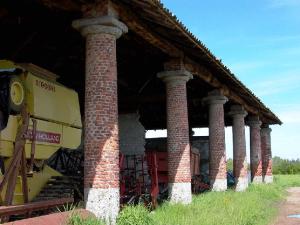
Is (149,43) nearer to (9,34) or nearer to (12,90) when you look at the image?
(9,34)

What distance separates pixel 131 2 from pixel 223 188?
37.6ft

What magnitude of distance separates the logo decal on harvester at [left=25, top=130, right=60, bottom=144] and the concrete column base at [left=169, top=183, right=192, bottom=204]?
16.1ft

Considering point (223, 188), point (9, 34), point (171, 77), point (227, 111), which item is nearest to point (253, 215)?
point (171, 77)

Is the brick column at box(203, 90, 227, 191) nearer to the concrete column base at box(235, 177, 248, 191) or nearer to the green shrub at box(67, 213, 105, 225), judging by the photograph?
the concrete column base at box(235, 177, 248, 191)

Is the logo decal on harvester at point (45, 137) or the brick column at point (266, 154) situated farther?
the brick column at point (266, 154)

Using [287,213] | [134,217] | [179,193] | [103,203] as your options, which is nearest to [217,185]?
[287,213]

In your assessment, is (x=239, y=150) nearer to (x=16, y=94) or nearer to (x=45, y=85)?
(x=45, y=85)

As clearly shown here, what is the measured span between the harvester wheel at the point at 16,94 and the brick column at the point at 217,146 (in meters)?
11.1

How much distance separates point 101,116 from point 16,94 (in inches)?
71.7

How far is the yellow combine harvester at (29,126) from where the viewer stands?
902 cm

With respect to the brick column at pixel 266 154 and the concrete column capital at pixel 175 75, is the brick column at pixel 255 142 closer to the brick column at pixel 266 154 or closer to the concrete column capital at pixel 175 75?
the brick column at pixel 266 154

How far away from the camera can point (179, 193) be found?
14.3 metres

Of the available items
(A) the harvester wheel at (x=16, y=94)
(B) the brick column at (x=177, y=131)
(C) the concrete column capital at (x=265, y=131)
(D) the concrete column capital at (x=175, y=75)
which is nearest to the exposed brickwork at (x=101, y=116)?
(A) the harvester wheel at (x=16, y=94)

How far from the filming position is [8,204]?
851 cm
